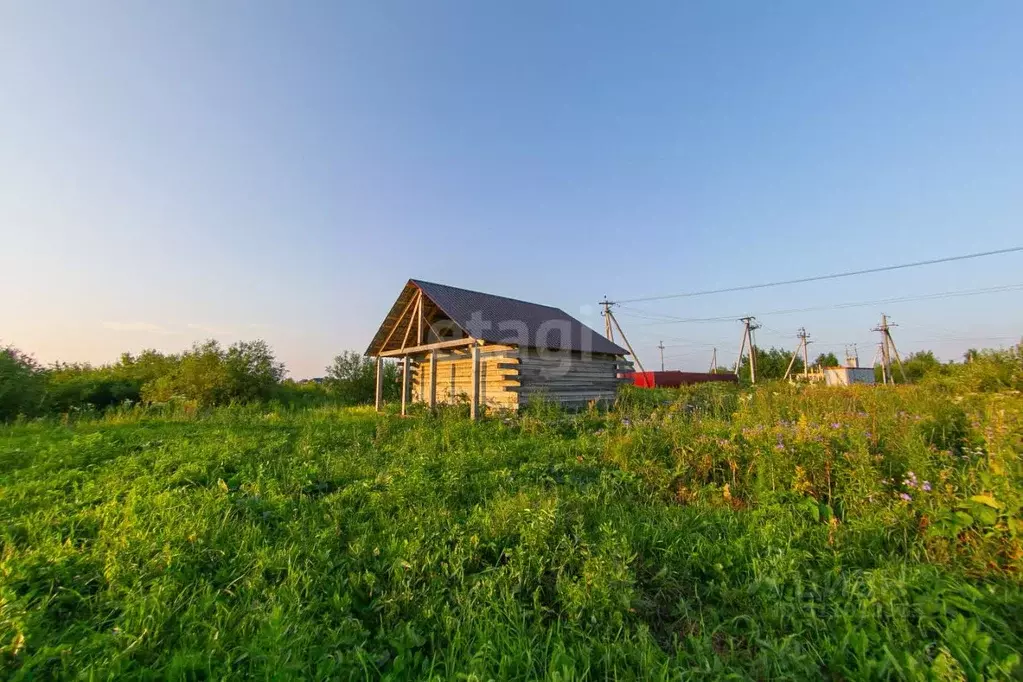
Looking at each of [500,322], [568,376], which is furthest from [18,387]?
[568,376]

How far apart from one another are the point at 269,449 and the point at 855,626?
7.27 meters

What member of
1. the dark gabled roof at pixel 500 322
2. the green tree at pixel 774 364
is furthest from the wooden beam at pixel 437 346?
the green tree at pixel 774 364

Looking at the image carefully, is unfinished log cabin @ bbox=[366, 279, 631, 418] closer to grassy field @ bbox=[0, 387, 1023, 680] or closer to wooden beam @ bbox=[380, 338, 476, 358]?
wooden beam @ bbox=[380, 338, 476, 358]

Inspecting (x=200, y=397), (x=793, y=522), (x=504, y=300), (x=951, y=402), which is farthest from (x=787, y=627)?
(x=200, y=397)

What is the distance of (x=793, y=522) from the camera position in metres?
3.51

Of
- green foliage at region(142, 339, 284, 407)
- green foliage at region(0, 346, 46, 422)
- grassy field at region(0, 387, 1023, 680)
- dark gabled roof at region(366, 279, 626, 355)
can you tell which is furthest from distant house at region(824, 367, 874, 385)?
green foliage at region(0, 346, 46, 422)

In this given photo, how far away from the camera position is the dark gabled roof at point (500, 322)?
38.2 ft

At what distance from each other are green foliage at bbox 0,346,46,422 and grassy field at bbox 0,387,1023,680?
952cm

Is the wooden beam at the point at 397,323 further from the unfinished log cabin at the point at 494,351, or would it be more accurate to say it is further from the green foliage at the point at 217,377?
the green foliage at the point at 217,377

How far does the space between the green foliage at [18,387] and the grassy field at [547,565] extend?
9.52 meters

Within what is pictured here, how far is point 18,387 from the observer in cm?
1138

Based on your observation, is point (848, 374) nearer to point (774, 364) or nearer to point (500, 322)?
point (774, 364)

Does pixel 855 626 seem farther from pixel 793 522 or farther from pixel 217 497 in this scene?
pixel 217 497

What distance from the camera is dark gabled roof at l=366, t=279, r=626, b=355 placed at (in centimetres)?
1163
